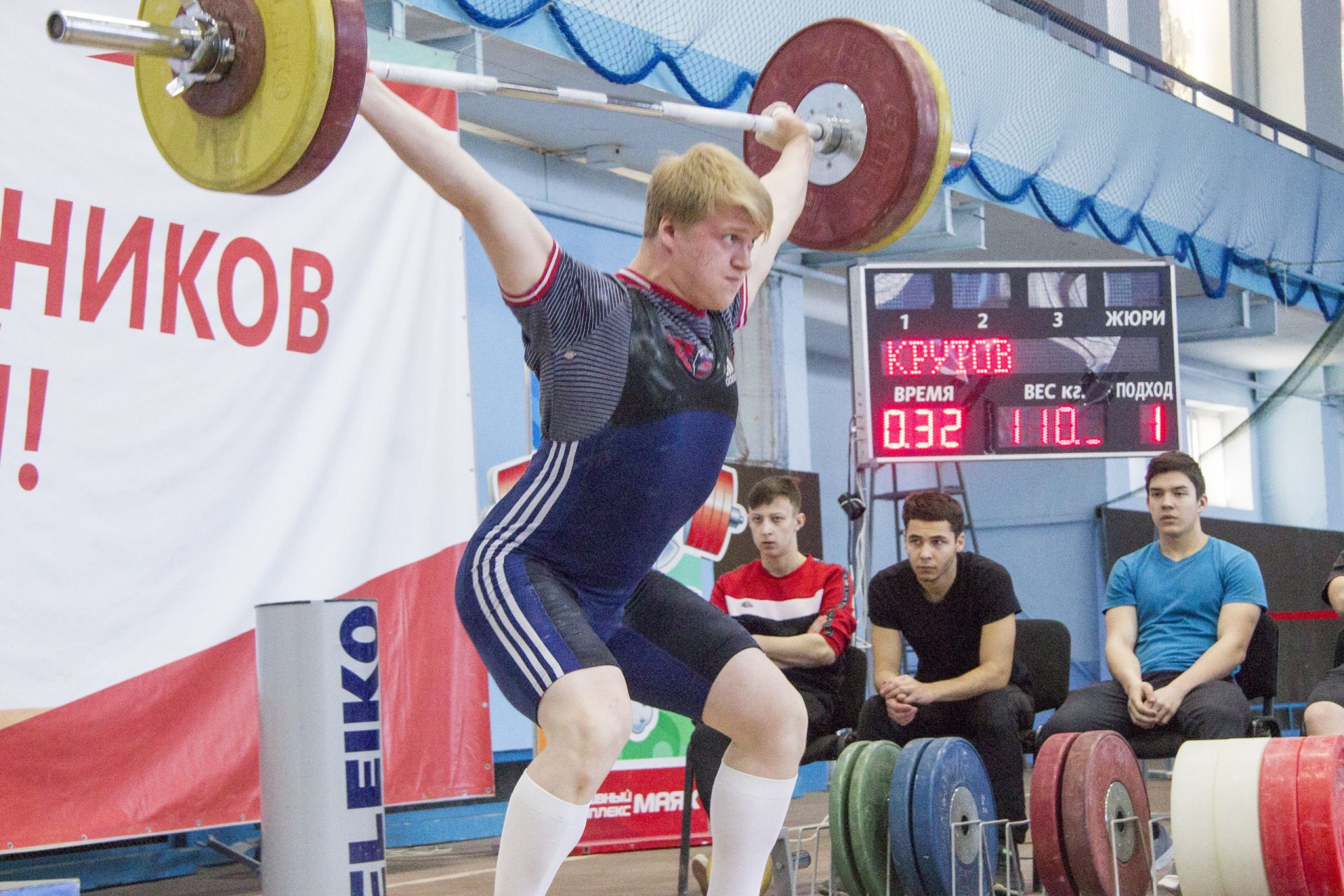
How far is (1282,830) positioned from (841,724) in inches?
47.8

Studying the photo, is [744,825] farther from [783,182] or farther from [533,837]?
[783,182]

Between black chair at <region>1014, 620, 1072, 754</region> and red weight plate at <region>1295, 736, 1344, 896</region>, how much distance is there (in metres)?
1.09

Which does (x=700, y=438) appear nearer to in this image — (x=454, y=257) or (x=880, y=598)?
(x=880, y=598)

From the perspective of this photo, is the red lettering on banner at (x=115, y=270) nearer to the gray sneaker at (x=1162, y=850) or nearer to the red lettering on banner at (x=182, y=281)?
the red lettering on banner at (x=182, y=281)

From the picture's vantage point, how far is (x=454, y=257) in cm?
379

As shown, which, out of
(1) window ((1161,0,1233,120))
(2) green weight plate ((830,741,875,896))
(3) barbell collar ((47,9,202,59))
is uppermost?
(1) window ((1161,0,1233,120))

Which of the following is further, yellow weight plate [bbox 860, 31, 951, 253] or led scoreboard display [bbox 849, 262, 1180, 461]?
led scoreboard display [bbox 849, 262, 1180, 461]

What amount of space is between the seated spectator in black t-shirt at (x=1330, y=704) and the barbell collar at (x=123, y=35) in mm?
2478

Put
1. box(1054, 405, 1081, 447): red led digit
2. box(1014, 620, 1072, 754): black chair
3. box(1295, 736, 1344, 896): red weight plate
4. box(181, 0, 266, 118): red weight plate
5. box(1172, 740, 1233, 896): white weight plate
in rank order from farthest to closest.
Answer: box(1054, 405, 1081, 447): red led digit
box(1014, 620, 1072, 754): black chair
box(1172, 740, 1233, 896): white weight plate
box(1295, 736, 1344, 896): red weight plate
box(181, 0, 266, 118): red weight plate

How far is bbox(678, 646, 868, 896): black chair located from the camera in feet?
11.3

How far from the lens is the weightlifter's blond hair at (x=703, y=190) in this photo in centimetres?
190

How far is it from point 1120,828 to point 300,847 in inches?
61.5

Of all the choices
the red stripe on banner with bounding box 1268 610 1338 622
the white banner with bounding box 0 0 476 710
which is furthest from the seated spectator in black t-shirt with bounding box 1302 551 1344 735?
the red stripe on banner with bounding box 1268 610 1338 622

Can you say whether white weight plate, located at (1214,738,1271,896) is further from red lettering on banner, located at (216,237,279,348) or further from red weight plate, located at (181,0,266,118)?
red lettering on banner, located at (216,237,279,348)
